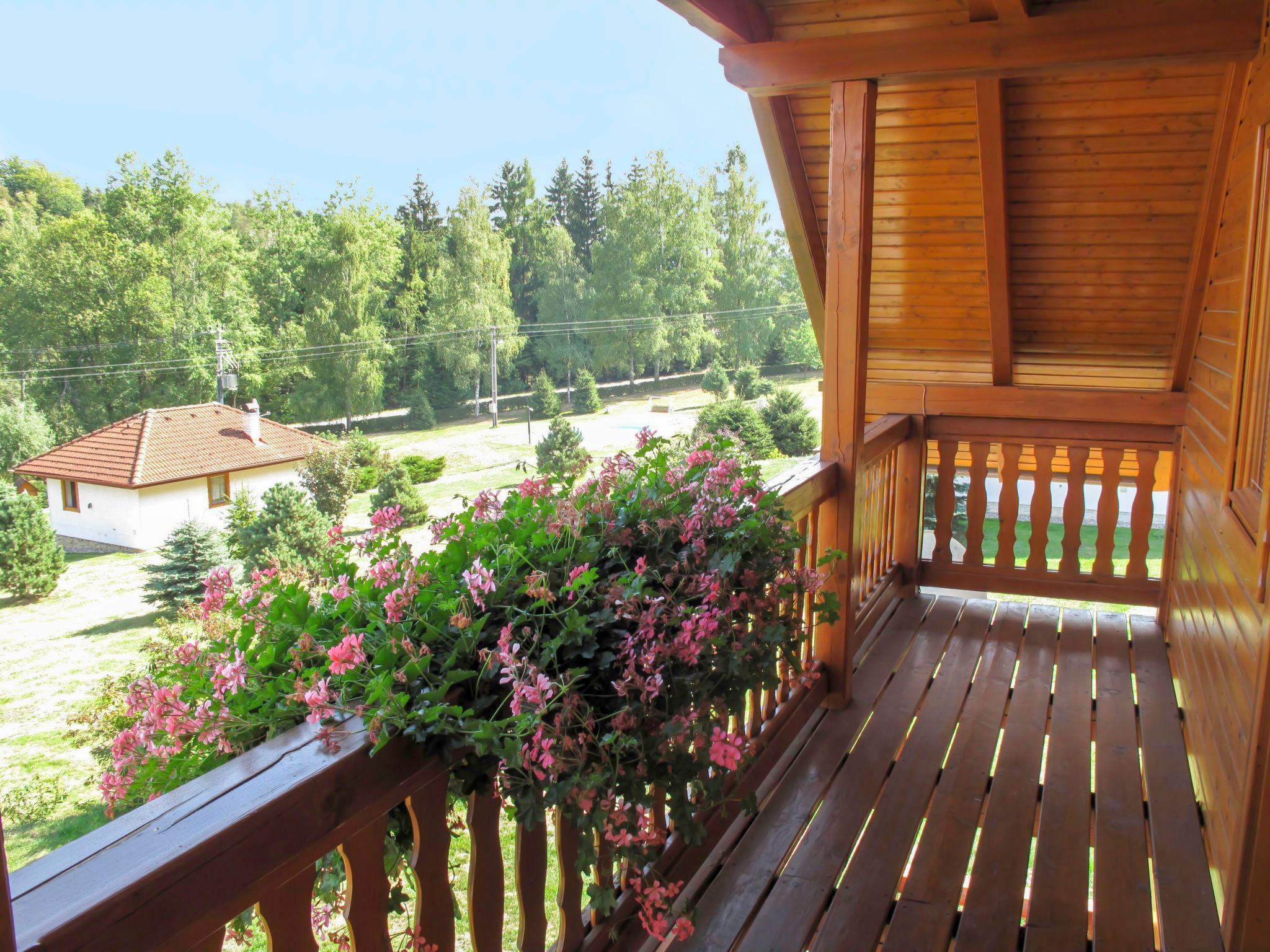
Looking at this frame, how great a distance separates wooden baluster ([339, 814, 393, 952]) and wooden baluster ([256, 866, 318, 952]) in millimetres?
60

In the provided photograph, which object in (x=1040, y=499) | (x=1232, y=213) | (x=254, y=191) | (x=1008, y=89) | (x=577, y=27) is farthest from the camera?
(x=577, y=27)

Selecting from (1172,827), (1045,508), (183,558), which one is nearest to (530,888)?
(1172,827)

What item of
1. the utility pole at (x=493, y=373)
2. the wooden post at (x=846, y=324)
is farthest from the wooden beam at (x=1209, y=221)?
the utility pole at (x=493, y=373)

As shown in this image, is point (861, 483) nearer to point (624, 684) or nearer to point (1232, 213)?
point (1232, 213)

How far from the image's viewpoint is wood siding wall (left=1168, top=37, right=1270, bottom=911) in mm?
1801

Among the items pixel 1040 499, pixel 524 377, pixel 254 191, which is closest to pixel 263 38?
pixel 254 191

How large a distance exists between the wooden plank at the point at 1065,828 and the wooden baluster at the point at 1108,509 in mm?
721

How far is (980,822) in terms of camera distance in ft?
7.03

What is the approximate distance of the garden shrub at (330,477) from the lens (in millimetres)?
18953

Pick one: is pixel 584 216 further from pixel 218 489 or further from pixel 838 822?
pixel 838 822

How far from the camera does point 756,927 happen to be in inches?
67.6

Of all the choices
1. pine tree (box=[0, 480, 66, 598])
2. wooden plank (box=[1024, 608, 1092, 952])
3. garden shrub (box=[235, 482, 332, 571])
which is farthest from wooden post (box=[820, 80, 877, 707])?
garden shrub (box=[235, 482, 332, 571])

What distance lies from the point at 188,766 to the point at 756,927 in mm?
1164

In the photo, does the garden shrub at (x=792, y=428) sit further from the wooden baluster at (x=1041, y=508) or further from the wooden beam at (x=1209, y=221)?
the wooden beam at (x=1209, y=221)
